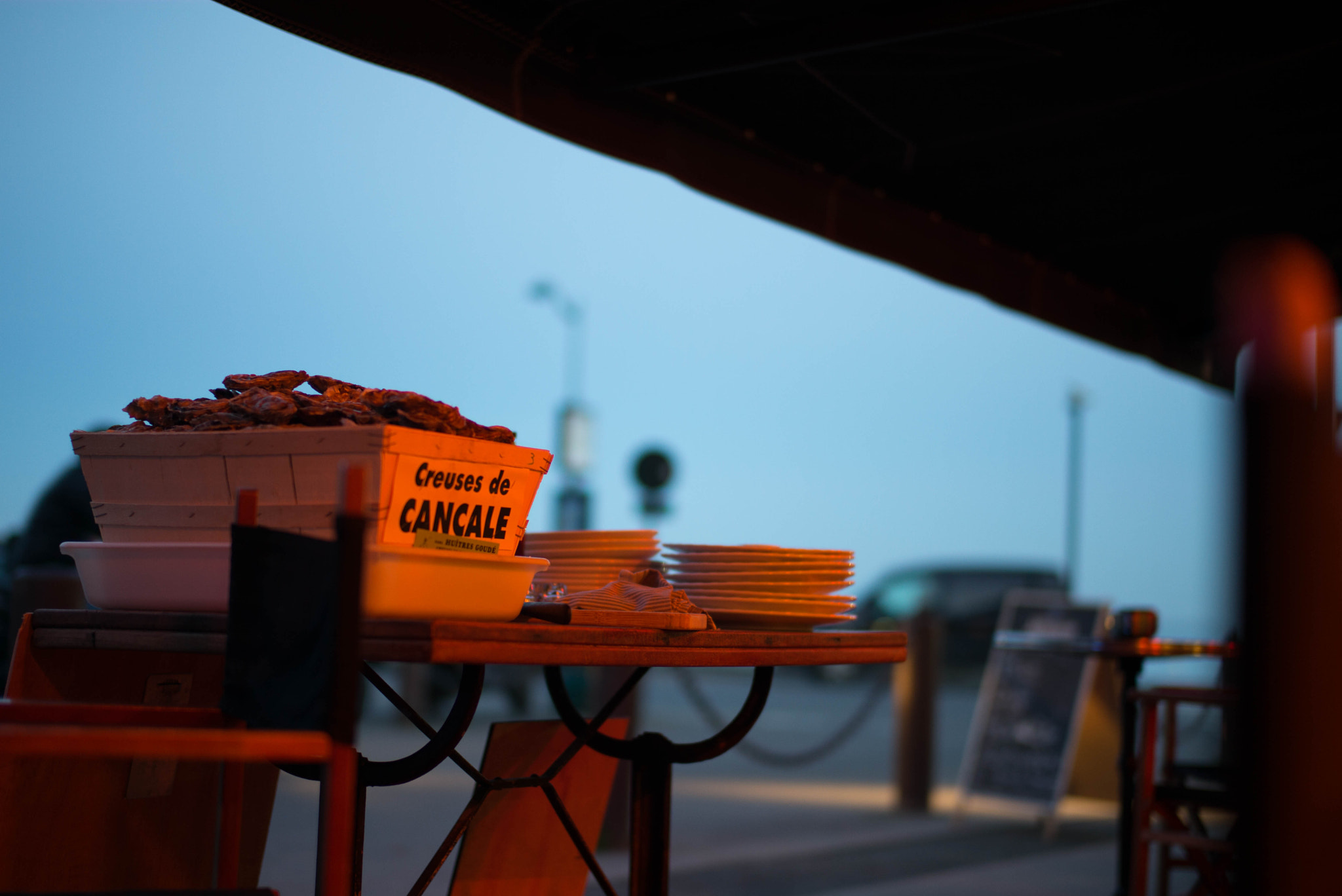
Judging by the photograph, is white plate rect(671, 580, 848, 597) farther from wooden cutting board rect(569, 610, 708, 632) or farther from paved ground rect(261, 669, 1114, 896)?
paved ground rect(261, 669, 1114, 896)

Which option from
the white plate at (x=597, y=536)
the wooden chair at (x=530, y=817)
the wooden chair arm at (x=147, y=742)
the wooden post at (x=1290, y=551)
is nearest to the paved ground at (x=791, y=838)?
the wooden chair at (x=530, y=817)

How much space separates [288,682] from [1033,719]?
16.3 ft

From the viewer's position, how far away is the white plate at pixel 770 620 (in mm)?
1626

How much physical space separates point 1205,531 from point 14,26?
115 inches

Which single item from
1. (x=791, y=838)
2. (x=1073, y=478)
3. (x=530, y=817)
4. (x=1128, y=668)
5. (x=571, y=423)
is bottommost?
(x=791, y=838)

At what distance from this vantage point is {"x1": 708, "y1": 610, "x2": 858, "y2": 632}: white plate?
5.33 feet

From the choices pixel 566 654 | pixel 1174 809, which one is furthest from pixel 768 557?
pixel 1174 809

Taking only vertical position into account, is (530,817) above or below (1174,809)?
above

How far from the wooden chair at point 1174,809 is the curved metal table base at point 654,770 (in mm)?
1506

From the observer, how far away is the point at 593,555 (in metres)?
1.72

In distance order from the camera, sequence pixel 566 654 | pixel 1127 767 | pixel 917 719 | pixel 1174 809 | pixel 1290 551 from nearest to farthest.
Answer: pixel 1290 551, pixel 566 654, pixel 1174 809, pixel 1127 767, pixel 917 719

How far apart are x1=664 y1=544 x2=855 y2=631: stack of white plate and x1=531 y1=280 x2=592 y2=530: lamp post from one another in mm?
5204

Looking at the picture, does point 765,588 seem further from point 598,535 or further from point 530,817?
point 530,817

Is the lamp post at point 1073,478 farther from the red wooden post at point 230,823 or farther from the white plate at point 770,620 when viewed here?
the red wooden post at point 230,823
